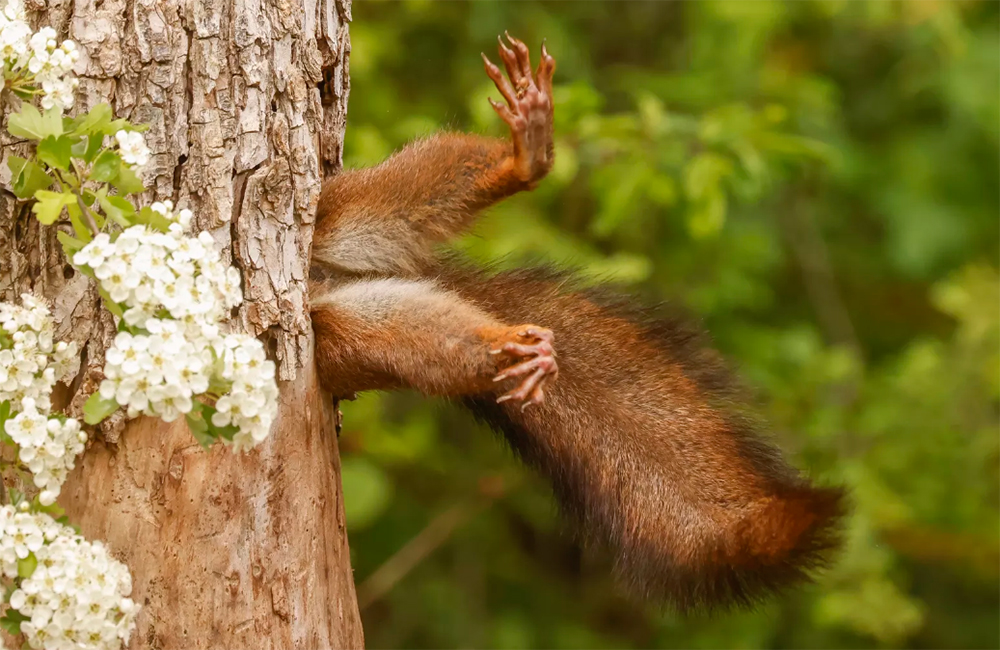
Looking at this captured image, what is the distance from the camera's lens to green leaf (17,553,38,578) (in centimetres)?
178

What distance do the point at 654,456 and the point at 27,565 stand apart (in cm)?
121

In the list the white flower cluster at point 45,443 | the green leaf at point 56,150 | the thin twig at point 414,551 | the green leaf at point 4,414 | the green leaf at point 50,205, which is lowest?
the thin twig at point 414,551

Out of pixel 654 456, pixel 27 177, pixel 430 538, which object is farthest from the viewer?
pixel 430 538

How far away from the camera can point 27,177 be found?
184 centimetres

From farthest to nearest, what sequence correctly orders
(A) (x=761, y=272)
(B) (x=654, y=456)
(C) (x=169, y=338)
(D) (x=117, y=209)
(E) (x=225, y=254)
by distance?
(A) (x=761, y=272), (B) (x=654, y=456), (E) (x=225, y=254), (D) (x=117, y=209), (C) (x=169, y=338)

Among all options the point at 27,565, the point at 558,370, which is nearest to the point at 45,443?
the point at 27,565

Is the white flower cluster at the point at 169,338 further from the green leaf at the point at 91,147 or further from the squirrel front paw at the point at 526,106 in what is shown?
the squirrel front paw at the point at 526,106

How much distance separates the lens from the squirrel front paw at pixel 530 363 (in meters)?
2.11

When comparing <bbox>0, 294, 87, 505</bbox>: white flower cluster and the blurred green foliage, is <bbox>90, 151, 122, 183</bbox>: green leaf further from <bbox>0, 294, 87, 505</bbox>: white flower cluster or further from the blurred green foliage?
the blurred green foliage

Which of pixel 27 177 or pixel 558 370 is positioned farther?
pixel 558 370

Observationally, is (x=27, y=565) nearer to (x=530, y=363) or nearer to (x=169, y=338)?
(x=169, y=338)

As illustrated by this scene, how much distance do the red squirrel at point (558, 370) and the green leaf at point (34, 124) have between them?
669mm

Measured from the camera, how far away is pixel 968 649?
18.1 feet

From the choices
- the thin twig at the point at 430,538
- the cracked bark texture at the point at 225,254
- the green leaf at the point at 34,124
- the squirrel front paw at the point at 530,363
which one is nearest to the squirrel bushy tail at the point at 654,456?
the squirrel front paw at the point at 530,363
